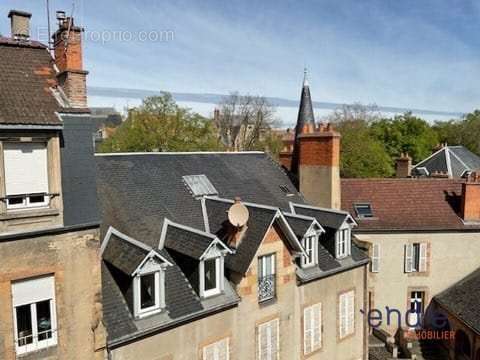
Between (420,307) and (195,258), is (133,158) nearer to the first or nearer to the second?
(195,258)

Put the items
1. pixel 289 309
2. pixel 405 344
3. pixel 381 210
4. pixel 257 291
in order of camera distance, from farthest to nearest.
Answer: pixel 381 210 → pixel 405 344 → pixel 289 309 → pixel 257 291

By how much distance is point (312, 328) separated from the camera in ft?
52.1

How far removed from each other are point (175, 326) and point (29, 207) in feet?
17.7

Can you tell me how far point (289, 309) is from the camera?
Result: 1506 centimetres

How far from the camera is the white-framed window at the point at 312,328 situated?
15664mm

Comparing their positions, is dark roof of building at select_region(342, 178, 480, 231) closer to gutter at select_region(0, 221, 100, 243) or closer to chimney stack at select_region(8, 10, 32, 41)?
gutter at select_region(0, 221, 100, 243)

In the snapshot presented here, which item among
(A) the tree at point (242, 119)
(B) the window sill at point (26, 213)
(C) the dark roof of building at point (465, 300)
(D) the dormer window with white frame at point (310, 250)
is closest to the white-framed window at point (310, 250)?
(D) the dormer window with white frame at point (310, 250)

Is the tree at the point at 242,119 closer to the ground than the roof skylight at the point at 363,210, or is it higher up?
higher up

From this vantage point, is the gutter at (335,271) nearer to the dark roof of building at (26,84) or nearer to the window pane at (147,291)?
the window pane at (147,291)

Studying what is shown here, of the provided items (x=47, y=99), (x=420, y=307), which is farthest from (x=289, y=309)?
(x=420, y=307)

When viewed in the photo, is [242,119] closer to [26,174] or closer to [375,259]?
[375,259]

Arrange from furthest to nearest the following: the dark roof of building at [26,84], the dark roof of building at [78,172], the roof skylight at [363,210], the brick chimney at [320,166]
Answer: the roof skylight at [363,210], the brick chimney at [320,166], the dark roof of building at [78,172], the dark roof of building at [26,84]

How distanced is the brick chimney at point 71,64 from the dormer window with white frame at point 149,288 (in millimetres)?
4577

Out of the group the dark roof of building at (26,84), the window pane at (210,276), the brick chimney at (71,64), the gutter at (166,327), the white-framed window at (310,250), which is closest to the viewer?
the dark roof of building at (26,84)
